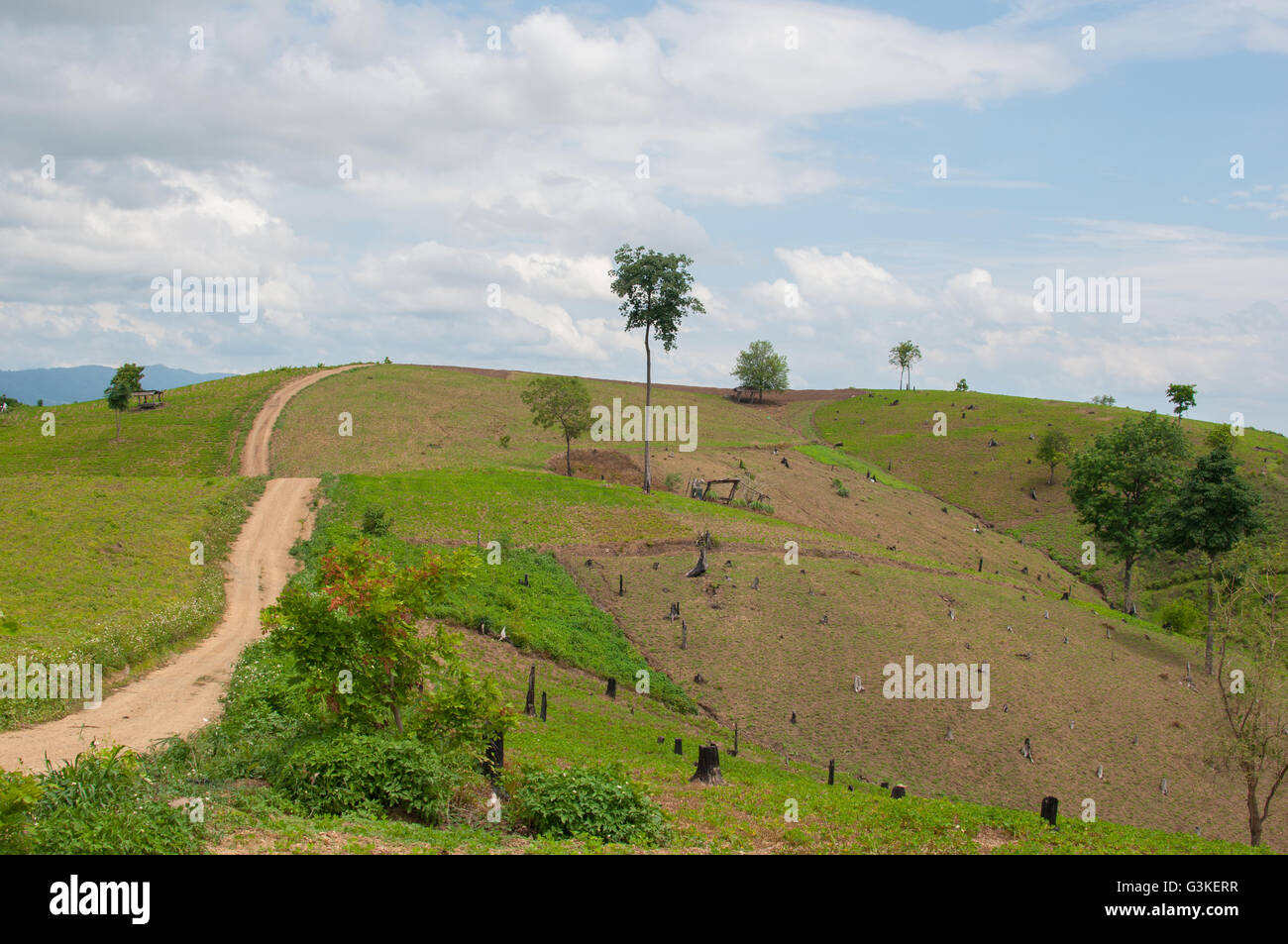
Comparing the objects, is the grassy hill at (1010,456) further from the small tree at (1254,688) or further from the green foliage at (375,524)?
the green foliage at (375,524)

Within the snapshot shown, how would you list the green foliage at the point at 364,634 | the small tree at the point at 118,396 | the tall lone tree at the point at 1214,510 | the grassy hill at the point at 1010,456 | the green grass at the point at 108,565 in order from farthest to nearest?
the small tree at the point at 118,396, the grassy hill at the point at 1010,456, the tall lone tree at the point at 1214,510, the green grass at the point at 108,565, the green foliage at the point at 364,634

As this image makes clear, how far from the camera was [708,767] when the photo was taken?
21.3m

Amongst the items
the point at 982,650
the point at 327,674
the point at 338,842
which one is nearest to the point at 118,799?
the point at 338,842

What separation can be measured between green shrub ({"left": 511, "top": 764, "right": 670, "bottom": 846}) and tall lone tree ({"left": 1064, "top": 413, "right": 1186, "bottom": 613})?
174 ft

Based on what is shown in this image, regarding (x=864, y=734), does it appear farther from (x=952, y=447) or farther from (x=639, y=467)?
(x=952, y=447)

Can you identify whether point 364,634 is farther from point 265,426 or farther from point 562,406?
point 265,426

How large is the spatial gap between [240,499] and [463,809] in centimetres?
4232

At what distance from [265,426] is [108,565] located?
45.6 metres

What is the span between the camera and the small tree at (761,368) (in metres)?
126

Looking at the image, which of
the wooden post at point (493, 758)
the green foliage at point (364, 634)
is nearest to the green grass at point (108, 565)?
the green foliage at point (364, 634)

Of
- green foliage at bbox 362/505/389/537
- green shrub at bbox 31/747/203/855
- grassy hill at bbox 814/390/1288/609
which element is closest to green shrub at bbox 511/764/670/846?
green shrub at bbox 31/747/203/855

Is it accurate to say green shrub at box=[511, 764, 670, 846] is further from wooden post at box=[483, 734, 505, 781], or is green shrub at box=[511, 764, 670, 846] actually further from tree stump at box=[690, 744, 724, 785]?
tree stump at box=[690, 744, 724, 785]

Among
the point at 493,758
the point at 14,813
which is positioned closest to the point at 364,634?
the point at 493,758

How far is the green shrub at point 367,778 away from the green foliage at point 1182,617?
191 feet
